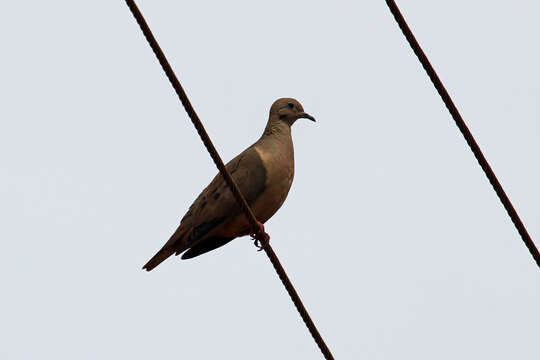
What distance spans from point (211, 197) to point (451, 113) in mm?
3283

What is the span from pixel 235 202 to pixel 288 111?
1222mm

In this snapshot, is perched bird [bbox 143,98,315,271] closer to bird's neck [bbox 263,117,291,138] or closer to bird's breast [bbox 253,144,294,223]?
bird's breast [bbox 253,144,294,223]

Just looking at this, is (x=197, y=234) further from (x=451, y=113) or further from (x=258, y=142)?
(x=451, y=113)

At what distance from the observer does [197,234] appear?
7125 mm

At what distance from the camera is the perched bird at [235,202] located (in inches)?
279

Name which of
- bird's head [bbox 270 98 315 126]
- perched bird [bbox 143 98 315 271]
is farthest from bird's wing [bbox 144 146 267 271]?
bird's head [bbox 270 98 315 126]

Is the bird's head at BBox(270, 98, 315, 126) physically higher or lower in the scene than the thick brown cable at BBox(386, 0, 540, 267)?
higher

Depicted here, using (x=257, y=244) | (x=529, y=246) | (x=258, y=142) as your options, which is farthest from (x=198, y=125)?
(x=258, y=142)

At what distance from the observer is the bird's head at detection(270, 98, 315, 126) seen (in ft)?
26.0

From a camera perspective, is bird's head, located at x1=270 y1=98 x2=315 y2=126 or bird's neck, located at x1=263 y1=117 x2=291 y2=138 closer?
bird's neck, located at x1=263 y1=117 x2=291 y2=138

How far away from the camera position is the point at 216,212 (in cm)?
710

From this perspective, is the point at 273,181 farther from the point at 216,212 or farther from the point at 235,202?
the point at 216,212

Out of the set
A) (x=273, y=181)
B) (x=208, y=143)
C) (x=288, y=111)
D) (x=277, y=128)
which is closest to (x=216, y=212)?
(x=273, y=181)

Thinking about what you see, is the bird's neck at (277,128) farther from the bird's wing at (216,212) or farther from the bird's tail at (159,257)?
the bird's tail at (159,257)
